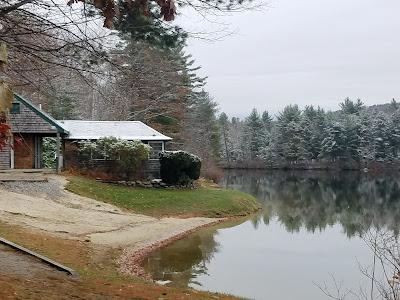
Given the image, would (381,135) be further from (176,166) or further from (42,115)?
(42,115)

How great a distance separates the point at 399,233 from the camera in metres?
20.8

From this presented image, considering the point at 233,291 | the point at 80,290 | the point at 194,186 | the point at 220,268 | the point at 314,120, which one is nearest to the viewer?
the point at 80,290

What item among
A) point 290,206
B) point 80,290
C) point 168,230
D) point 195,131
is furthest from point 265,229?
→ point 195,131

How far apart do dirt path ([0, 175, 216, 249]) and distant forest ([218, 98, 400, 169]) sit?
2215 inches

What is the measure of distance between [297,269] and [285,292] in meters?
2.58

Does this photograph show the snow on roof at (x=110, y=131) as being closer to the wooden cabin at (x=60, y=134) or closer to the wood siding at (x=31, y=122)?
the wooden cabin at (x=60, y=134)

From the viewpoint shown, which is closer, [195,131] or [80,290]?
[80,290]

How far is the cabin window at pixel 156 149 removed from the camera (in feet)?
102

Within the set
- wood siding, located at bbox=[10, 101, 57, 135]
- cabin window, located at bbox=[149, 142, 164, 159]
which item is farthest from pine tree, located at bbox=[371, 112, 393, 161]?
wood siding, located at bbox=[10, 101, 57, 135]

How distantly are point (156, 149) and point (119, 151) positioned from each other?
12.6 feet

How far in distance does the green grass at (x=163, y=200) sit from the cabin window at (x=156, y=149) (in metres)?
2.90

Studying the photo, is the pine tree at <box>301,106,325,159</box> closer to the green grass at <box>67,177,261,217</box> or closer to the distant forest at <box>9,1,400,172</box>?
the distant forest at <box>9,1,400,172</box>

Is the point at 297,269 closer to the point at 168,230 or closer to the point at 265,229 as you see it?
the point at 168,230

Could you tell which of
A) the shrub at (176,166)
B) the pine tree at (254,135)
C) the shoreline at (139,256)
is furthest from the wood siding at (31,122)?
the pine tree at (254,135)
